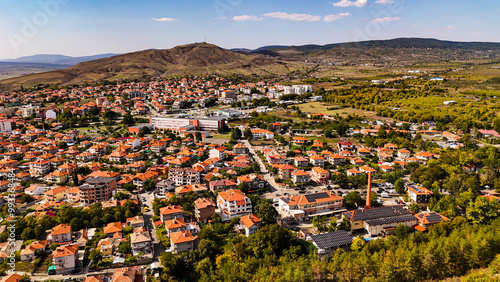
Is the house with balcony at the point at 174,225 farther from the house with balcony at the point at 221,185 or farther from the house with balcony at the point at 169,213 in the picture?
the house with balcony at the point at 221,185

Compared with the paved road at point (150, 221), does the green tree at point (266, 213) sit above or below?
above

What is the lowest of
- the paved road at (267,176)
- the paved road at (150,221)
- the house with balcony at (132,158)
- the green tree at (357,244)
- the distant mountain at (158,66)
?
the paved road at (150,221)

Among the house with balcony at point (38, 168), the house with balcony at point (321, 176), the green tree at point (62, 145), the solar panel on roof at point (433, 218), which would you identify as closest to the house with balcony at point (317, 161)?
the house with balcony at point (321, 176)

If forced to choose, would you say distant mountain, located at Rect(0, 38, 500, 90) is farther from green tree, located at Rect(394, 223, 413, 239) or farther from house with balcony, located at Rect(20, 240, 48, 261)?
green tree, located at Rect(394, 223, 413, 239)

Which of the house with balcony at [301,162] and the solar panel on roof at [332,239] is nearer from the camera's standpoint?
the solar panel on roof at [332,239]

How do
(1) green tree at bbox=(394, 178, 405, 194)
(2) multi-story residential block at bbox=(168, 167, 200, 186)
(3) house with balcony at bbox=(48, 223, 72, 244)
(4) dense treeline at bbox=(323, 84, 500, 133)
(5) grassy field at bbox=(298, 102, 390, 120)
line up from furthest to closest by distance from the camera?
(5) grassy field at bbox=(298, 102, 390, 120) → (4) dense treeline at bbox=(323, 84, 500, 133) → (2) multi-story residential block at bbox=(168, 167, 200, 186) → (1) green tree at bbox=(394, 178, 405, 194) → (3) house with balcony at bbox=(48, 223, 72, 244)

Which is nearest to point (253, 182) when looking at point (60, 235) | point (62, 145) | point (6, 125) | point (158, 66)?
point (60, 235)

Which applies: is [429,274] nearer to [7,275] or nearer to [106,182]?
[7,275]

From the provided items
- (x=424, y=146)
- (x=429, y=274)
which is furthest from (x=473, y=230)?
(x=424, y=146)

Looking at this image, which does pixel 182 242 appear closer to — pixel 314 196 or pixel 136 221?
pixel 136 221

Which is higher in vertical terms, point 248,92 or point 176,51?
A: point 176,51

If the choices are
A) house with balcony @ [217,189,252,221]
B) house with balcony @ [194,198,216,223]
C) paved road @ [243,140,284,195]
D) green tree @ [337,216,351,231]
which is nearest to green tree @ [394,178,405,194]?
green tree @ [337,216,351,231]
